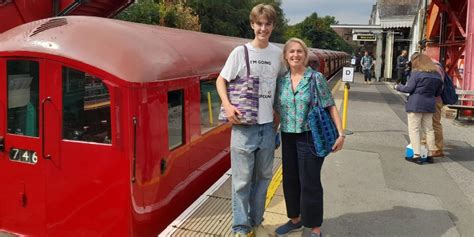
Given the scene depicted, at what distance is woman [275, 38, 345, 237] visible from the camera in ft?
11.7

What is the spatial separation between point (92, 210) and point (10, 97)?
129 cm

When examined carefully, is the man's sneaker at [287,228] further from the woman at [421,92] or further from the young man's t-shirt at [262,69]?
the woman at [421,92]

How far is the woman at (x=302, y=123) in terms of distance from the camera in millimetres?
3574

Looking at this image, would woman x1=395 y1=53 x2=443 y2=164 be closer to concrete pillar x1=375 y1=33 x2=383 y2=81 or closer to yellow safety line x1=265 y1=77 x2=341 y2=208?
yellow safety line x1=265 y1=77 x2=341 y2=208

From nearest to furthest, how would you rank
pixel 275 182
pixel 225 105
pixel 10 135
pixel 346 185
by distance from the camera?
pixel 225 105, pixel 10 135, pixel 275 182, pixel 346 185

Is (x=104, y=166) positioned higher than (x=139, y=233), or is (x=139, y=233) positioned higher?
(x=104, y=166)

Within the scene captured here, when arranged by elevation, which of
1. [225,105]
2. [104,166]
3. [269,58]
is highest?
[269,58]

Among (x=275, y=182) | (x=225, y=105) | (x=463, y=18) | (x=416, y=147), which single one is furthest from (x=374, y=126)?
(x=225, y=105)

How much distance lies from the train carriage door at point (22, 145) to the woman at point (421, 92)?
5.31m

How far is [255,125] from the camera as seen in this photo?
3516 millimetres

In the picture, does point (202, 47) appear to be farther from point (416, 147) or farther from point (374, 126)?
point (374, 126)

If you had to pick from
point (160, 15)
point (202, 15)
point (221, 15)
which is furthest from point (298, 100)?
point (221, 15)

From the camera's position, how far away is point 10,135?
394 cm

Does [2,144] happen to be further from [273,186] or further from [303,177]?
[273,186]
